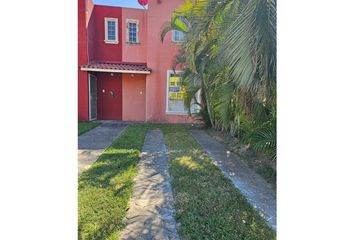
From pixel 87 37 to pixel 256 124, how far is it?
12674 millimetres

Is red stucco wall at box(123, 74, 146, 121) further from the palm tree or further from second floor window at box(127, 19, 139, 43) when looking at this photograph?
the palm tree

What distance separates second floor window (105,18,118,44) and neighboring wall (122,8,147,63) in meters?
0.54

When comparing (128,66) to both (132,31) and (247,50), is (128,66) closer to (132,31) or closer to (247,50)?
(132,31)

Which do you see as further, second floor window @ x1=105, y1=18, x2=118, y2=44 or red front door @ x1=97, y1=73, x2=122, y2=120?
red front door @ x1=97, y1=73, x2=122, y2=120

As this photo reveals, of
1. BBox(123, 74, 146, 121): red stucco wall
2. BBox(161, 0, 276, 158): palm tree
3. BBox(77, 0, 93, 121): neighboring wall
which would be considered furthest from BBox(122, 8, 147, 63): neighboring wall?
BBox(161, 0, 276, 158): palm tree

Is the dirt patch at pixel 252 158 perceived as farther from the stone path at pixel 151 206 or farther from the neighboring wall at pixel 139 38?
the neighboring wall at pixel 139 38

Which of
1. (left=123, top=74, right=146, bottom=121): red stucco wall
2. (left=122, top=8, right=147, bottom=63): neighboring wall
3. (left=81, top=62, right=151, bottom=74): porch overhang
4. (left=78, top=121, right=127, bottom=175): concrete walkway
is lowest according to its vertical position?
(left=78, top=121, right=127, bottom=175): concrete walkway

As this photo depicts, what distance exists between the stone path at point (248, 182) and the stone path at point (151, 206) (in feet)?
4.51

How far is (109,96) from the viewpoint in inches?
661

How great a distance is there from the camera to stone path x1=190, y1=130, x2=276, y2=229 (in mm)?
3818

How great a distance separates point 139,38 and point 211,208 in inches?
601
